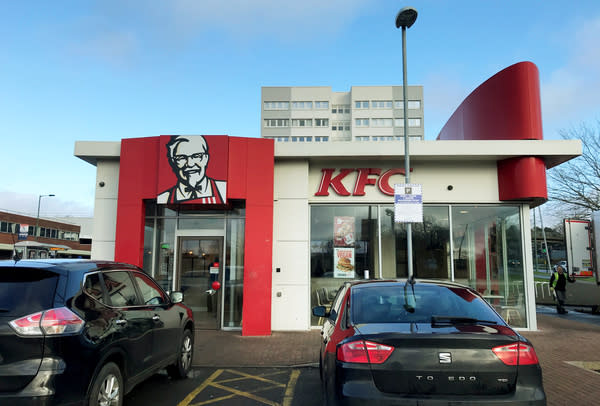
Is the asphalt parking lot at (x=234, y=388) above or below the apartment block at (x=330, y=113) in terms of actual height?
below

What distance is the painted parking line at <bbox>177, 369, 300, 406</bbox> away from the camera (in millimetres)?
5203

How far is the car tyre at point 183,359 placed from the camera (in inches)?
234

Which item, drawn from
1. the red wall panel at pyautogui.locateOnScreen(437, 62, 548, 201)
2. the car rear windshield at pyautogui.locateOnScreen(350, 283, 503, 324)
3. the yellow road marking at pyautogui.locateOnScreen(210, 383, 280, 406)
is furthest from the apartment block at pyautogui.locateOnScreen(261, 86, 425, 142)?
the car rear windshield at pyautogui.locateOnScreen(350, 283, 503, 324)

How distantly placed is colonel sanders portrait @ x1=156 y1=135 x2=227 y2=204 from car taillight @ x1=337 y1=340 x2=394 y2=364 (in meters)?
7.30

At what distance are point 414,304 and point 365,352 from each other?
980 millimetres

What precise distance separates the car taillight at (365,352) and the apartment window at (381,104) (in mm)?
69527

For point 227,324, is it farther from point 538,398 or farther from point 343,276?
point 538,398

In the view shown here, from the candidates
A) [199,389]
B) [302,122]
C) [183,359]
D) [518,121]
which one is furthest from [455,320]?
[302,122]

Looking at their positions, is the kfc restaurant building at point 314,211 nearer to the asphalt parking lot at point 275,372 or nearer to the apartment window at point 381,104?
the asphalt parking lot at point 275,372

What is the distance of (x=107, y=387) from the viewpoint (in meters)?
3.87

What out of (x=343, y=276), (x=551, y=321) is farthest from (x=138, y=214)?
(x=551, y=321)

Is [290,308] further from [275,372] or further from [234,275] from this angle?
[275,372]

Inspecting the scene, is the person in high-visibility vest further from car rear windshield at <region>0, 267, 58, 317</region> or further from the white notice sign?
car rear windshield at <region>0, 267, 58, 317</region>

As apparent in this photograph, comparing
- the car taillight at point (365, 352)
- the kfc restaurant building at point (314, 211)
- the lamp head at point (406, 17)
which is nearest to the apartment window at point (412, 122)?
the kfc restaurant building at point (314, 211)
